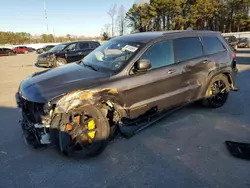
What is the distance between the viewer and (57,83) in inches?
120

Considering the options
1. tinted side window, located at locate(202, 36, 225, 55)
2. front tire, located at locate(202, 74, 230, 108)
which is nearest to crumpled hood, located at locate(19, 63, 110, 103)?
tinted side window, located at locate(202, 36, 225, 55)

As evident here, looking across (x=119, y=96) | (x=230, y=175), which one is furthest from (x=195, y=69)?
(x=230, y=175)

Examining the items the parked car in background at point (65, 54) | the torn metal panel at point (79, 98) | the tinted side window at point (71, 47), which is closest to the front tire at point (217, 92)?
the torn metal panel at point (79, 98)

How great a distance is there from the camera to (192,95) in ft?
14.0

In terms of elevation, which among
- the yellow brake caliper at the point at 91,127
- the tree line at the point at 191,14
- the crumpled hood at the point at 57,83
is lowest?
the yellow brake caliper at the point at 91,127

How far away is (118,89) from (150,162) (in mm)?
1176

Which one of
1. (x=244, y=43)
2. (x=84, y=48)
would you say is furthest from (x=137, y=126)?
(x=244, y=43)

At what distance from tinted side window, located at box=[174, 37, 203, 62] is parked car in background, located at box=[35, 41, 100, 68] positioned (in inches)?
378

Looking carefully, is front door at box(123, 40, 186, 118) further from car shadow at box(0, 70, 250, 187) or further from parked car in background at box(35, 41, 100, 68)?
parked car in background at box(35, 41, 100, 68)

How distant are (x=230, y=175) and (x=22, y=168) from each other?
2.77 m

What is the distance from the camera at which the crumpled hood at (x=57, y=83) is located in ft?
9.25

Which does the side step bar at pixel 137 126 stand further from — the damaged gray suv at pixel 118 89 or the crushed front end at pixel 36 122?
the crushed front end at pixel 36 122

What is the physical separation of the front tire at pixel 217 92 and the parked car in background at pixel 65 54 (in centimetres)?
966

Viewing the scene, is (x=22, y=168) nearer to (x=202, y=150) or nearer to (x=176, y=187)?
(x=176, y=187)
